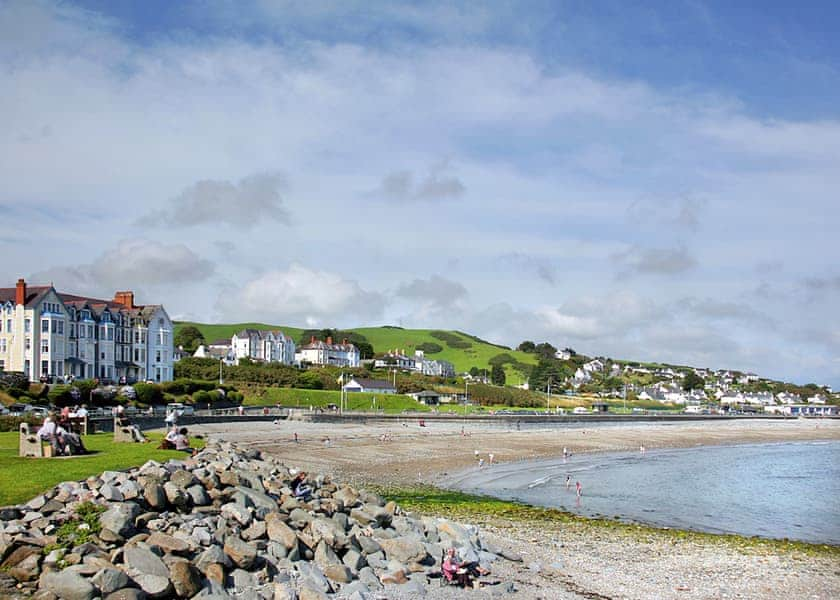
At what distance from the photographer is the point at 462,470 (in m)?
39.6

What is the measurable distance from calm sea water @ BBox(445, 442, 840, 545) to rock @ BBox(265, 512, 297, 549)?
48.1ft

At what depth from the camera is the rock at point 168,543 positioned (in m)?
11.9

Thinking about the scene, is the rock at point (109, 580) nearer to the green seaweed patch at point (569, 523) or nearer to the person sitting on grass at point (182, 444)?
the green seaweed patch at point (569, 523)

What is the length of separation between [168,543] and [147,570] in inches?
38.0

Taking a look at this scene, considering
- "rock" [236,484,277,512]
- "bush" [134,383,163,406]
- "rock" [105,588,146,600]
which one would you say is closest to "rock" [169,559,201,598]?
"rock" [105,588,146,600]

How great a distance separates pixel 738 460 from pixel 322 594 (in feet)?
161

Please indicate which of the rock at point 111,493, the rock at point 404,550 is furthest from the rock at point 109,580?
the rock at point 404,550

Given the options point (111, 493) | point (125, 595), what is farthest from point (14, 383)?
point (125, 595)

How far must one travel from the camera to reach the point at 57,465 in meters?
17.8

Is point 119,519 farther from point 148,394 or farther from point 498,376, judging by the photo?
point 498,376

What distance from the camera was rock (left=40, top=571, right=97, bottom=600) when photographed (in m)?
10.2

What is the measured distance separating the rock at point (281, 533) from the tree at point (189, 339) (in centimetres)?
14446

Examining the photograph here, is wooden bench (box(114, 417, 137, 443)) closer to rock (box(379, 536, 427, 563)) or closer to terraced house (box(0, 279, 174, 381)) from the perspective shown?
rock (box(379, 536, 427, 563))

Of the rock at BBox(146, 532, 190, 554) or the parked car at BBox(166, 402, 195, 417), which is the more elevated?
the rock at BBox(146, 532, 190, 554)
